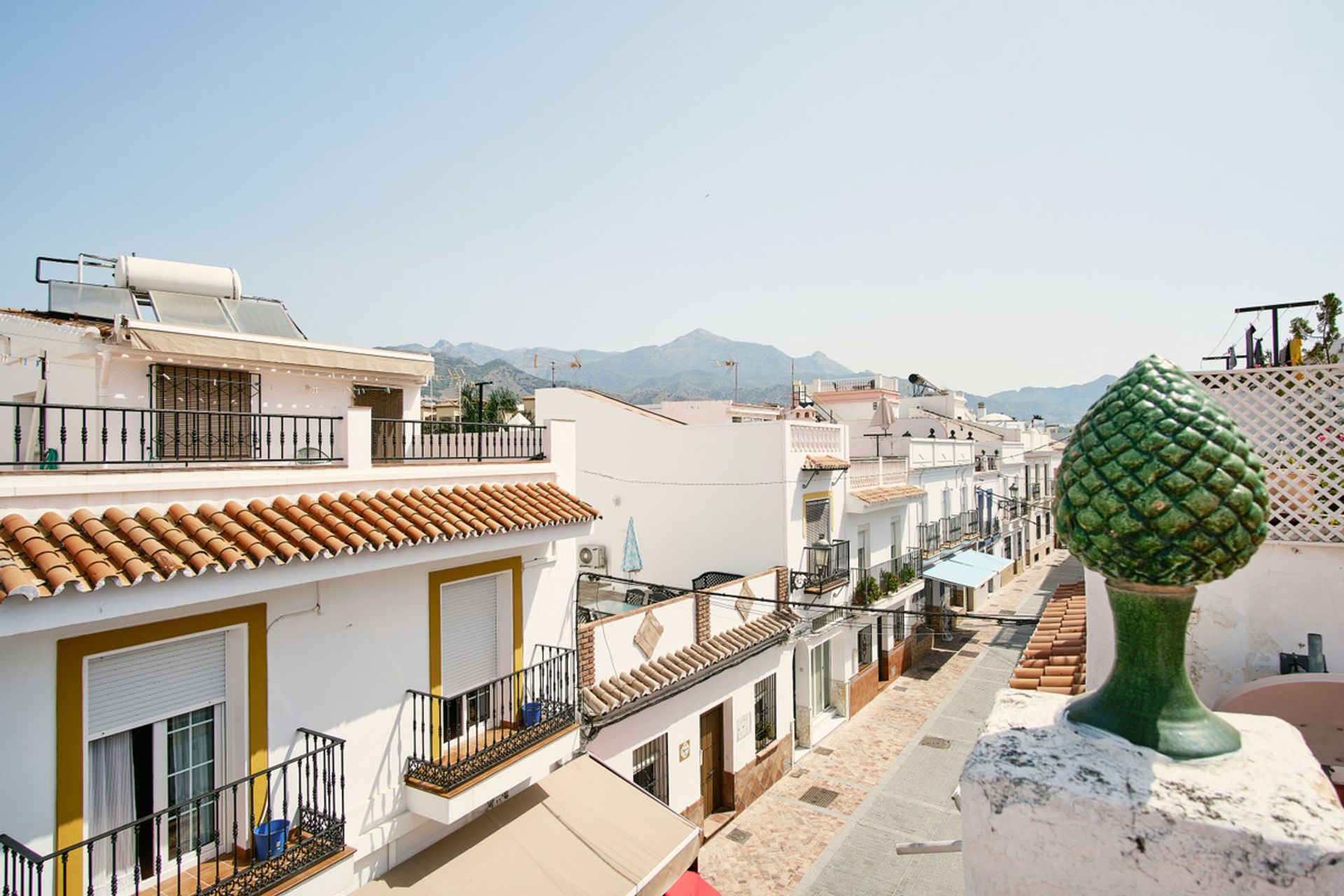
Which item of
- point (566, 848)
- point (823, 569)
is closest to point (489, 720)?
point (566, 848)

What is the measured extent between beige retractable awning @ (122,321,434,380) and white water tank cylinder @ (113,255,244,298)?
2665 mm

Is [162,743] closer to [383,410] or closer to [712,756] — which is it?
[383,410]

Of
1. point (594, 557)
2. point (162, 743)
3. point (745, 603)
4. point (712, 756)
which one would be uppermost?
point (162, 743)

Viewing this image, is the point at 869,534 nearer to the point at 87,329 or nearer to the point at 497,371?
the point at 87,329

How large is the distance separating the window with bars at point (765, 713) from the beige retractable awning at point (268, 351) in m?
10.5

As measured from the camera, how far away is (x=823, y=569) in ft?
61.6

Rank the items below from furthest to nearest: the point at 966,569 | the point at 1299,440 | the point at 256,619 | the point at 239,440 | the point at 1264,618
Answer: the point at 966,569, the point at 239,440, the point at 256,619, the point at 1299,440, the point at 1264,618

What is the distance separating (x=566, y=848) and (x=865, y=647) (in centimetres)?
1529

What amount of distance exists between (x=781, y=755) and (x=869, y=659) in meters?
6.75

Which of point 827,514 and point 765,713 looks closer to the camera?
point 765,713

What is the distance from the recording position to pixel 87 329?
926 cm

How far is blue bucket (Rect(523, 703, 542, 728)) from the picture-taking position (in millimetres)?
9586

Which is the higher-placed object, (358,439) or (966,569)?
(358,439)

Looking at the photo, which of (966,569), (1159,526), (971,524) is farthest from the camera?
(971,524)
